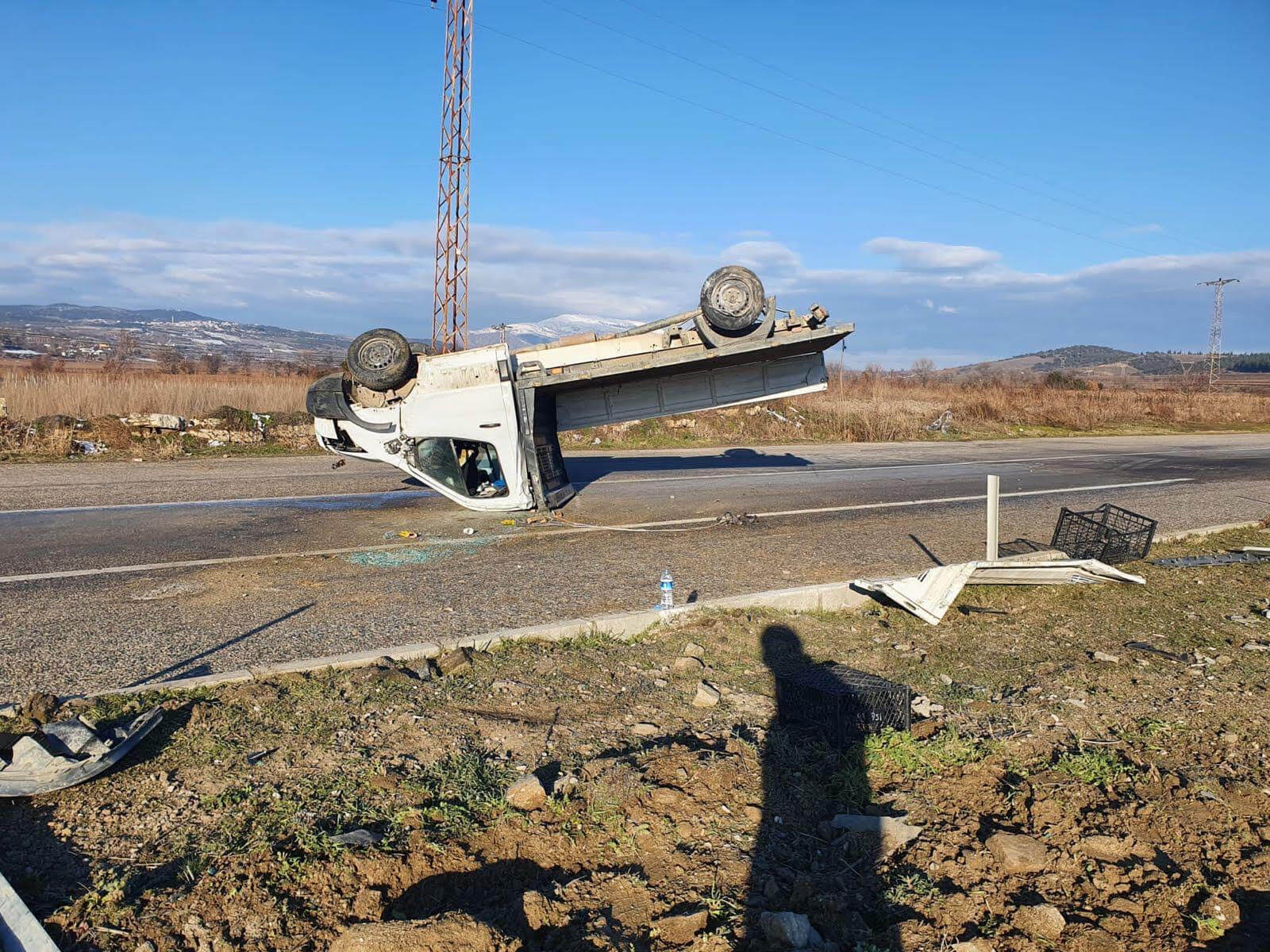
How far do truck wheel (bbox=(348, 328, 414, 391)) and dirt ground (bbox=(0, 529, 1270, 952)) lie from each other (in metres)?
6.26

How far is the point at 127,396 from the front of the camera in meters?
22.7

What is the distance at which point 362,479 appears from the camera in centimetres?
1691

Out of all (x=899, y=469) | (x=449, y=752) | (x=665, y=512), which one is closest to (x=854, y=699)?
(x=449, y=752)

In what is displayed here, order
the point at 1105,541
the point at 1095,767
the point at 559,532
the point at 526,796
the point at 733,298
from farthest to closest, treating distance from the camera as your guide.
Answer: the point at 733,298 < the point at 559,532 < the point at 1105,541 < the point at 1095,767 < the point at 526,796

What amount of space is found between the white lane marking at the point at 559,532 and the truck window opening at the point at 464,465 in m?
1.51

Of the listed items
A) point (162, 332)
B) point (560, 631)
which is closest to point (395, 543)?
point (560, 631)

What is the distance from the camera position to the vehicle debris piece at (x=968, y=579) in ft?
25.4

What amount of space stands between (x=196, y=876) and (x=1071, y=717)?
16.7ft

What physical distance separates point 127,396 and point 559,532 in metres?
16.5

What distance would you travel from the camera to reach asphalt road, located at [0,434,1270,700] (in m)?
7.09

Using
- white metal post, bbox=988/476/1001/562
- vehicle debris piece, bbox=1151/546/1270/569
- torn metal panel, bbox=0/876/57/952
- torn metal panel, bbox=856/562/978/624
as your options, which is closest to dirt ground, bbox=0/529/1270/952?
torn metal panel, bbox=0/876/57/952

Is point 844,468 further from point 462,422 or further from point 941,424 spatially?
point 941,424

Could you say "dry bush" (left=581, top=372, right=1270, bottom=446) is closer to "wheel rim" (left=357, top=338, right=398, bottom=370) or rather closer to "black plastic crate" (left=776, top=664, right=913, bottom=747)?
"wheel rim" (left=357, top=338, right=398, bottom=370)

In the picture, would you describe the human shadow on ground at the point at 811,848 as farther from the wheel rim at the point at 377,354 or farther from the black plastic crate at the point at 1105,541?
the wheel rim at the point at 377,354
